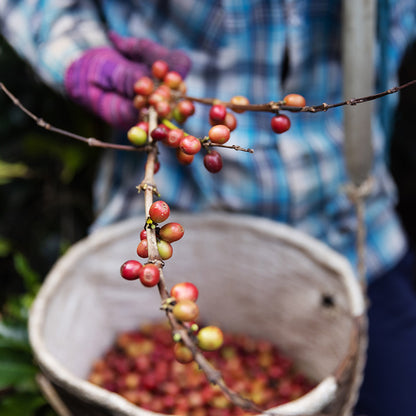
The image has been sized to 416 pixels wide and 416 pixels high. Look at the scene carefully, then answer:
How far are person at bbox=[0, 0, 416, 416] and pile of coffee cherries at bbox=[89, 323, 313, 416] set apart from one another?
7.4 inches

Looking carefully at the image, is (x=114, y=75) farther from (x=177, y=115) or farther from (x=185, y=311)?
(x=185, y=311)

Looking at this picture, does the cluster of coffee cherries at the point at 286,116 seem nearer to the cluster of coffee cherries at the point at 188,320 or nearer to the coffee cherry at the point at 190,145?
the coffee cherry at the point at 190,145

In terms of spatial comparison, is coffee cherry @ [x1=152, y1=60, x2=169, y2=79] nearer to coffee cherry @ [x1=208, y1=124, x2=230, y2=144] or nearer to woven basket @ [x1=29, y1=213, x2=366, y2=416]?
coffee cherry @ [x1=208, y1=124, x2=230, y2=144]

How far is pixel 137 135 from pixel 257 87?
0.46 meters

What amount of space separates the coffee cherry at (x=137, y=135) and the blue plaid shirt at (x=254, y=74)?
38 cm

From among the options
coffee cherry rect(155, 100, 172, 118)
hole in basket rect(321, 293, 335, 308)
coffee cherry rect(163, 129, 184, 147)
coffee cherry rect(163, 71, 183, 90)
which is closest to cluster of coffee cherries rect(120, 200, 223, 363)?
coffee cherry rect(163, 129, 184, 147)

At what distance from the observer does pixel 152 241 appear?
370 mm

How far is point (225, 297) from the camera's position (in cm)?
113

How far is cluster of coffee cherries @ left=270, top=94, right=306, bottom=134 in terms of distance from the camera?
479 mm

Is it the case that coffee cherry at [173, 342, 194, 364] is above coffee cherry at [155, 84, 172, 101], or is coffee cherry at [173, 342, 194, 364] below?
below

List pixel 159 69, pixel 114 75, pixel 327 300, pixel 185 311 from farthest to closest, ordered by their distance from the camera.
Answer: pixel 327 300, pixel 114 75, pixel 159 69, pixel 185 311

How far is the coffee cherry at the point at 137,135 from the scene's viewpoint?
19.9 inches

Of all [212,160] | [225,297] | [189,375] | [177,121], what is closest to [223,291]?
[225,297]

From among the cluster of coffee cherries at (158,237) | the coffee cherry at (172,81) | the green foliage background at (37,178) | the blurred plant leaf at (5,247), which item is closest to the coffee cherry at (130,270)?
the cluster of coffee cherries at (158,237)
